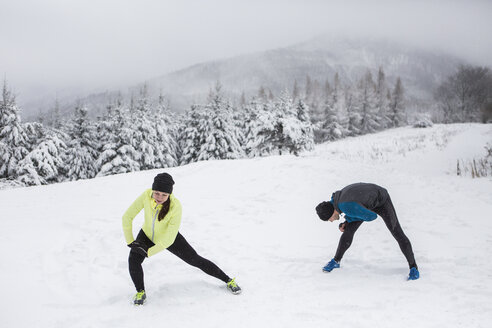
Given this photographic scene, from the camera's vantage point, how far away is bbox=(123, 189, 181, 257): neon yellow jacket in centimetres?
356

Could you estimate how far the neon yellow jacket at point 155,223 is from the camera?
11.7ft

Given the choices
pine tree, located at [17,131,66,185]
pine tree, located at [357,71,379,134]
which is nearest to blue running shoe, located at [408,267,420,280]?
pine tree, located at [17,131,66,185]

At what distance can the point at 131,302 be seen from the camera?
12.9 ft

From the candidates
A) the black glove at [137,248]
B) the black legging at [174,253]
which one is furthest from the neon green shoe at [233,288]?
the black glove at [137,248]

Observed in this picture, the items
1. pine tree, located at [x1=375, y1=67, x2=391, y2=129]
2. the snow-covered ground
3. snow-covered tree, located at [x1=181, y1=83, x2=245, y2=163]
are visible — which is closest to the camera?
the snow-covered ground

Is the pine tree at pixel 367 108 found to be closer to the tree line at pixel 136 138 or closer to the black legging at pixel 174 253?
the tree line at pixel 136 138

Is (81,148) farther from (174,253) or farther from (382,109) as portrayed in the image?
(382,109)

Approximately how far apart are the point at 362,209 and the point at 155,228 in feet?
9.19

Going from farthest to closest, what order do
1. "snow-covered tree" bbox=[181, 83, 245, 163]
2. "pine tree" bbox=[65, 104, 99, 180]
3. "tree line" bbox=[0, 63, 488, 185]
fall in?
"snow-covered tree" bbox=[181, 83, 245, 163] → "pine tree" bbox=[65, 104, 99, 180] → "tree line" bbox=[0, 63, 488, 185]

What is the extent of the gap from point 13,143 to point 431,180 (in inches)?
1011

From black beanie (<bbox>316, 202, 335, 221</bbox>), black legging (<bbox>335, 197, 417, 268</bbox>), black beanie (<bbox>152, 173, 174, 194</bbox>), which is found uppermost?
black beanie (<bbox>152, 173, 174, 194</bbox>)

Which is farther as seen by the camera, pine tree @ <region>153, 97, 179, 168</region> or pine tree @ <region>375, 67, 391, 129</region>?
pine tree @ <region>375, 67, 391, 129</region>

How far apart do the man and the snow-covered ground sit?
0.65 m

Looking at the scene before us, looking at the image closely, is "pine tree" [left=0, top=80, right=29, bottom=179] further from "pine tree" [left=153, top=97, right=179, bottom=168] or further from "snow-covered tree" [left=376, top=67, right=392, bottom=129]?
"snow-covered tree" [left=376, top=67, right=392, bottom=129]
